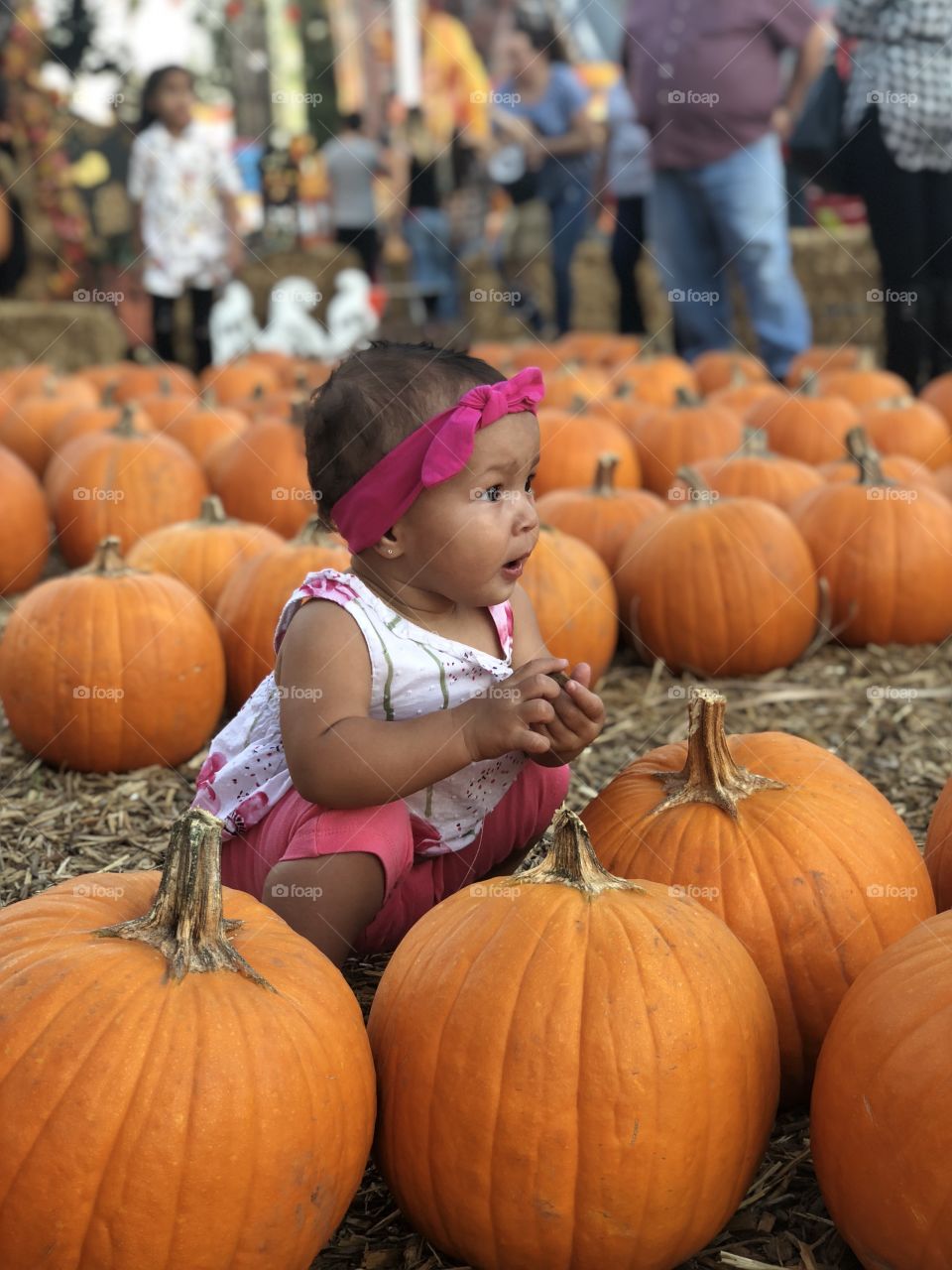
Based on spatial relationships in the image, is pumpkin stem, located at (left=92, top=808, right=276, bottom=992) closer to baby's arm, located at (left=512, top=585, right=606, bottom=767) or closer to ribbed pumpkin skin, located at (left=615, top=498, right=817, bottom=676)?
baby's arm, located at (left=512, top=585, right=606, bottom=767)

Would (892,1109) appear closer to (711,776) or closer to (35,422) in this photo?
(711,776)

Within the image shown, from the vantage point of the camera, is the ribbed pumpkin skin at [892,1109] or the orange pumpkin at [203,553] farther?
the orange pumpkin at [203,553]

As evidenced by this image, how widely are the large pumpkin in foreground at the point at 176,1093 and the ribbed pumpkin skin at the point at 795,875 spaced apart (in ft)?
1.98

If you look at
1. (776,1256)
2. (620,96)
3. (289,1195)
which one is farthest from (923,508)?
(620,96)

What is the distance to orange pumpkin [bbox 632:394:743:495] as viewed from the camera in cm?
562

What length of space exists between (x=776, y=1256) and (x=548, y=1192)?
0.34 metres

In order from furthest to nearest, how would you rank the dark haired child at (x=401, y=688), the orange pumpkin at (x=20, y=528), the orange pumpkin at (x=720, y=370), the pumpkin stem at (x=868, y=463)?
the orange pumpkin at (x=720, y=370), the orange pumpkin at (x=20, y=528), the pumpkin stem at (x=868, y=463), the dark haired child at (x=401, y=688)

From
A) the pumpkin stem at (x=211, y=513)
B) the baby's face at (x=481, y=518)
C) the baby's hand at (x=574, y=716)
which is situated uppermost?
the baby's face at (x=481, y=518)

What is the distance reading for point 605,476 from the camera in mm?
4480

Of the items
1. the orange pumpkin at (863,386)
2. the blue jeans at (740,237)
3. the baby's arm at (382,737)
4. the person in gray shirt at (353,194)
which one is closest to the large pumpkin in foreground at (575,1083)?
the baby's arm at (382,737)

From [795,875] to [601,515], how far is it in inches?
94.7

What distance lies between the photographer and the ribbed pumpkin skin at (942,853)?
235 centimetres

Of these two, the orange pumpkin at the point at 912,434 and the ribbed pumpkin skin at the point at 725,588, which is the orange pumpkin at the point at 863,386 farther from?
the ribbed pumpkin skin at the point at 725,588

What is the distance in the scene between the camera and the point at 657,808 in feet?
7.08
